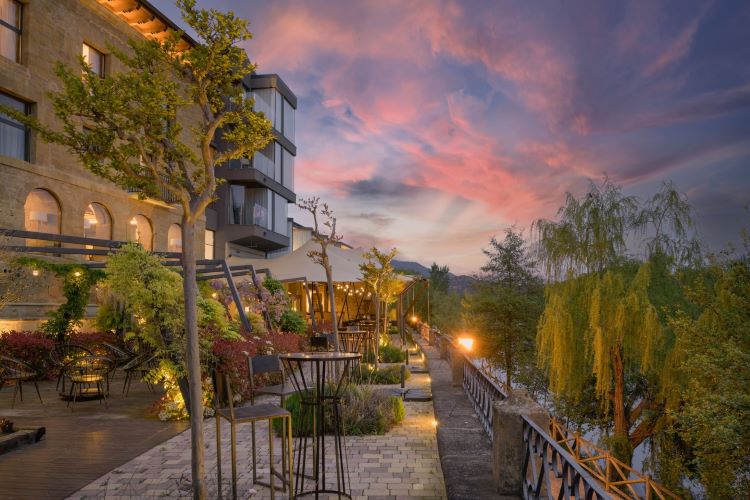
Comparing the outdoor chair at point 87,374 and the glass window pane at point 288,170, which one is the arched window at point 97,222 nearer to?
the outdoor chair at point 87,374

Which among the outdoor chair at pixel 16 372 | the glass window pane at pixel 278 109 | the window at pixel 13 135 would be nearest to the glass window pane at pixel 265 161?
the glass window pane at pixel 278 109

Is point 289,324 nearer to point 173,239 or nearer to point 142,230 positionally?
point 142,230

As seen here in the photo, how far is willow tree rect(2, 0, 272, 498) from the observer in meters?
3.93

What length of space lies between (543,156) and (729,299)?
13.9 meters

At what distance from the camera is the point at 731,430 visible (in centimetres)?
848

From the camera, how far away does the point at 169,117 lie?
411cm

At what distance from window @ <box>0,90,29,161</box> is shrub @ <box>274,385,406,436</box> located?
14.0 m

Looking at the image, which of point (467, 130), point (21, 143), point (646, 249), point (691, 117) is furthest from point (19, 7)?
point (691, 117)

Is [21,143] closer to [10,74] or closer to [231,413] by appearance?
[10,74]

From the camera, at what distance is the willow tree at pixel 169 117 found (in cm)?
393

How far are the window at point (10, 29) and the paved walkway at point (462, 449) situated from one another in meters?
16.7

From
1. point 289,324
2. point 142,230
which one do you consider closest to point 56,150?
point 142,230

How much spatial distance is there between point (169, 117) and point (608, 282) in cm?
913

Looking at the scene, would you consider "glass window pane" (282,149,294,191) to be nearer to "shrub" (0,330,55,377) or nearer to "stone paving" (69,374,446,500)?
"shrub" (0,330,55,377)
